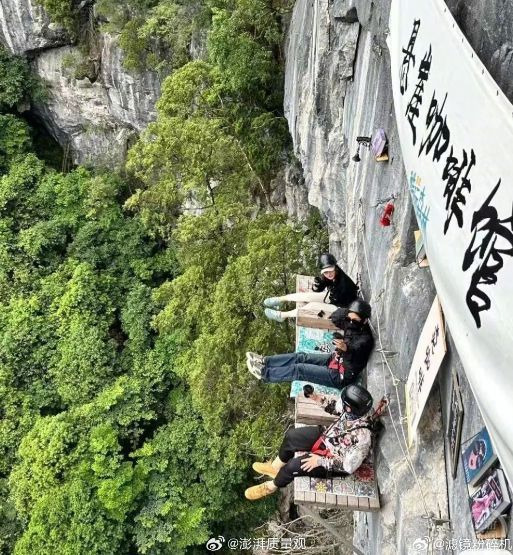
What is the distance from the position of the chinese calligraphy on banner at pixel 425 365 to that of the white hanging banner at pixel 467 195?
447 mm

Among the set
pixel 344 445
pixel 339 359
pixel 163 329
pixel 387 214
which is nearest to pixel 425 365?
pixel 344 445

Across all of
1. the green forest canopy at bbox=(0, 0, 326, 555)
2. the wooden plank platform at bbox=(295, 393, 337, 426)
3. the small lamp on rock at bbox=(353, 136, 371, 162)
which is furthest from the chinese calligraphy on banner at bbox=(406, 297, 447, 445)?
the green forest canopy at bbox=(0, 0, 326, 555)

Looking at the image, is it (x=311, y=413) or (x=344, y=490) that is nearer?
(x=344, y=490)

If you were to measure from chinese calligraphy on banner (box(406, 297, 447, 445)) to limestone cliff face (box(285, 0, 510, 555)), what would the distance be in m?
0.10

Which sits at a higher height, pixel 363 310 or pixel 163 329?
pixel 363 310

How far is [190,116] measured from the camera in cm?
1003

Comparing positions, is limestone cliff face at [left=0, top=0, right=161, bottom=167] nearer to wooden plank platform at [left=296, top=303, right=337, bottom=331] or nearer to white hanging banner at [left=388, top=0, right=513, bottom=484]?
wooden plank platform at [left=296, top=303, right=337, bottom=331]

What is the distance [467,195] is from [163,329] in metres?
8.23

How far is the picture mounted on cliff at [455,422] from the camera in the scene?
10.5 feet

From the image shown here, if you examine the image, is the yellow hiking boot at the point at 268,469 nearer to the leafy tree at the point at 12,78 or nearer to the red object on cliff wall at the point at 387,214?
the red object on cliff wall at the point at 387,214

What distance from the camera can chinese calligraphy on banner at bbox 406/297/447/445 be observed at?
3301 mm

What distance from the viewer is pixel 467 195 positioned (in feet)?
8.79

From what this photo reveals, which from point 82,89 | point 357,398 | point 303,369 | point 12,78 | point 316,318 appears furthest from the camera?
point 12,78

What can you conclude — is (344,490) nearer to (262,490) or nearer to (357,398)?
(357,398)
